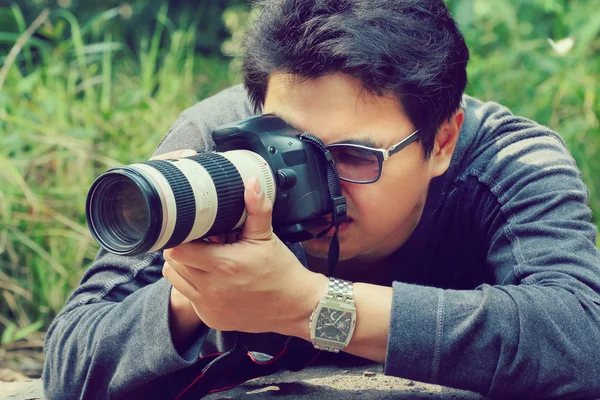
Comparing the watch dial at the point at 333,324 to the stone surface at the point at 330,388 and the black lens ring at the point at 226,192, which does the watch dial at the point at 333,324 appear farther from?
the stone surface at the point at 330,388

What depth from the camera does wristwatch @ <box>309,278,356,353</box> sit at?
146 centimetres

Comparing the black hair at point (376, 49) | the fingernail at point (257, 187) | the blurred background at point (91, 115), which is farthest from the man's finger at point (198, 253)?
the blurred background at point (91, 115)

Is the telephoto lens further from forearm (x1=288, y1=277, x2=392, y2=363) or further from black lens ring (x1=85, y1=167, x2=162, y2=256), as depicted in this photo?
forearm (x1=288, y1=277, x2=392, y2=363)

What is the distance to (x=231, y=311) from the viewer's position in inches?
57.2

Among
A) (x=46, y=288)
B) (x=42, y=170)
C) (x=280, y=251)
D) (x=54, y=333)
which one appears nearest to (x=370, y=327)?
(x=280, y=251)

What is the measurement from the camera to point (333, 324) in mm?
1469

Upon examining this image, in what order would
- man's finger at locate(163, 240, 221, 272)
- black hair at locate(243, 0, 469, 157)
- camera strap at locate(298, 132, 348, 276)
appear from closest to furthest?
man's finger at locate(163, 240, 221, 272) < camera strap at locate(298, 132, 348, 276) < black hair at locate(243, 0, 469, 157)

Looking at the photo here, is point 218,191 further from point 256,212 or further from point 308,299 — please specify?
point 308,299

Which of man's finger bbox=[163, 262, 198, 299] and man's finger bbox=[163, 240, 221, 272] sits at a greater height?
man's finger bbox=[163, 240, 221, 272]

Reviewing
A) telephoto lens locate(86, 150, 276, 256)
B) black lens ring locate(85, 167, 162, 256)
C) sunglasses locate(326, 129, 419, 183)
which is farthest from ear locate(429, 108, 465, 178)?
black lens ring locate(85, 167, 162, 256)

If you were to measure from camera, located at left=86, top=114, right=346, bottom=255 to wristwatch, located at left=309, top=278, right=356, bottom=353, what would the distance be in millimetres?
140

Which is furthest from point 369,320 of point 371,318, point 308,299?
point 308,299

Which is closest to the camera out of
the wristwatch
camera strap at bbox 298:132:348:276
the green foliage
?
the wristwatch

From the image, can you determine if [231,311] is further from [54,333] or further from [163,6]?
[163,6]
